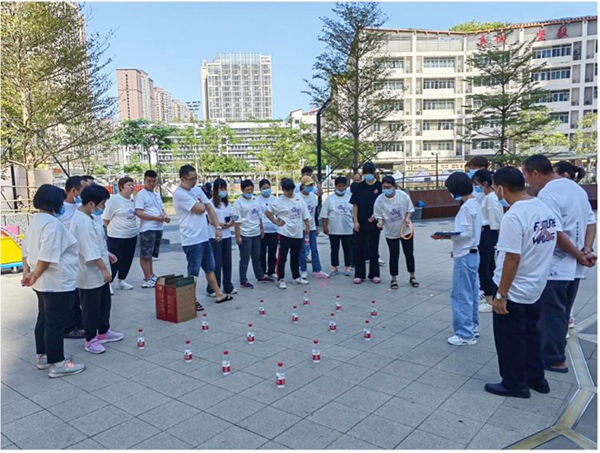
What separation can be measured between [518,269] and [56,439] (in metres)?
3.67

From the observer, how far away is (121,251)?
7.50 meters

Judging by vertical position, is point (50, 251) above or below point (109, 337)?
above

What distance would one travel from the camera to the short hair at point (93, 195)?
Answer: 474 centimetres

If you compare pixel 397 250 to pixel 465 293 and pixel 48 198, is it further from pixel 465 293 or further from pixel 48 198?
pixel 48 198

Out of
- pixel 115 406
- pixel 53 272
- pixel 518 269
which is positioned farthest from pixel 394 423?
pixel 53 272

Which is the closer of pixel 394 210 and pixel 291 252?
pixel 394 210

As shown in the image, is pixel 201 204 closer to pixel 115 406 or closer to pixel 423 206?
pixel 115 406

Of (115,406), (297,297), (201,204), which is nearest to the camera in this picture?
(115,406)

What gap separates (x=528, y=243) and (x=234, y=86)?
157538 millimetres

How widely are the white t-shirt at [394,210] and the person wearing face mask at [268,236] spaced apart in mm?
2001

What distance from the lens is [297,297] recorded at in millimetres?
7184

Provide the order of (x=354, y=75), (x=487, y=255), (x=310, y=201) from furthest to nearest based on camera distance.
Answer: (x=354, y=75)
(x=310, y=201)
(x=487, y=255)

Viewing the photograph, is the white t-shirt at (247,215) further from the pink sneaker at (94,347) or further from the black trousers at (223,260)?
the pink sneaker at (94,347)

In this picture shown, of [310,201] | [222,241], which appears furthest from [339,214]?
[222,241]
